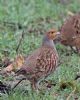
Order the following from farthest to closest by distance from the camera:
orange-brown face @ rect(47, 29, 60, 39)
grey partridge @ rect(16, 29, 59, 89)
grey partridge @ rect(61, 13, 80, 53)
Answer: grey partridge @ rect(61, 13, 80, 53)
orange-brown face @ rect(47, 29, 60, 39)
grey partridge @ rect(16, 29, 59, 89)

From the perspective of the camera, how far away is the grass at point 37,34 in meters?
6.85

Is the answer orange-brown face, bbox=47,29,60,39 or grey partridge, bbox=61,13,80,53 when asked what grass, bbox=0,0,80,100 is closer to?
grey partridge, bbox=61,13,80,53

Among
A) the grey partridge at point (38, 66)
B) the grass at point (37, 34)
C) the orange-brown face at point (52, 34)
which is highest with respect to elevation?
the orange-brown face at point (52, 34)

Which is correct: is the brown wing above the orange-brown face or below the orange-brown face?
below

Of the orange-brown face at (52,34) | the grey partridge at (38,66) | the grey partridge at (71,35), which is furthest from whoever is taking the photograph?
the grey partridge at (71,35)

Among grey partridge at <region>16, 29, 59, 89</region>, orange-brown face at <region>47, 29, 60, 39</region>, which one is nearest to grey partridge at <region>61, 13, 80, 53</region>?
orange-brown face at <region>47, 29, 60, 39</region>

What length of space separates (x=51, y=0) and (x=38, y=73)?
19.6 feet

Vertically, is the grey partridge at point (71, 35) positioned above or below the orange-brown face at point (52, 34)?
below

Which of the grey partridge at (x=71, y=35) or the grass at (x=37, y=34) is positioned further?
the grey partridge at (x=71, y=35)

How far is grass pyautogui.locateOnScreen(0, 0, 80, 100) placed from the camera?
685 cm

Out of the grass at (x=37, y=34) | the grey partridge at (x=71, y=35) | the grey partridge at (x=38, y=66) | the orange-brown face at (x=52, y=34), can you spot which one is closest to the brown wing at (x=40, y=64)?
the grey partridge at (x=38, y=66)

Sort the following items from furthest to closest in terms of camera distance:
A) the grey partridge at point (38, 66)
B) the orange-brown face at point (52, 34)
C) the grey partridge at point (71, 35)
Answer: the grey partridge at point (71, 35), the orange-brown face at point (52, 34), the grey partridge at point (38, 66)

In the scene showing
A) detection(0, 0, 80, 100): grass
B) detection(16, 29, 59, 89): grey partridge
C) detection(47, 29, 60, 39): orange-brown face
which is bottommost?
detection(0, 0, 80, 100): grass

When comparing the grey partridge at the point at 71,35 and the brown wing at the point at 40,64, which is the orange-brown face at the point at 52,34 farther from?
the grey partridge at the point at 71,35
